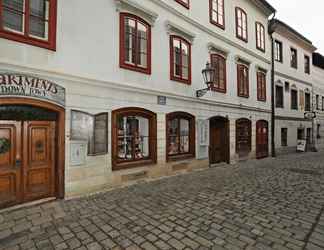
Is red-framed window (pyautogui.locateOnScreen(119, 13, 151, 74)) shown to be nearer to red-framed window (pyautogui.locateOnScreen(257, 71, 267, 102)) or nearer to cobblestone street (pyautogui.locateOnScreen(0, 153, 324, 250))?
cobblestone street (pyautogui.locateOnScreen(0, 153, 324, 250))

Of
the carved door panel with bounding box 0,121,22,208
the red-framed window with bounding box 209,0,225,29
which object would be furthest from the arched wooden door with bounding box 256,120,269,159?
the carved door panel with bounding box 0,121,22,208

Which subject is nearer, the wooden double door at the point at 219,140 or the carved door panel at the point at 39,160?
the carved door panel at the point at 39,160

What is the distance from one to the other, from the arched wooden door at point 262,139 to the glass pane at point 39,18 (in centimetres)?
1235

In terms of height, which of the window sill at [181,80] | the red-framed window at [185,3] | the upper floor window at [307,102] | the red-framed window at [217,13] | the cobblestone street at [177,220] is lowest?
the cobblestone street at [177,220]

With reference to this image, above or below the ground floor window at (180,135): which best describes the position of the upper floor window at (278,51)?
above

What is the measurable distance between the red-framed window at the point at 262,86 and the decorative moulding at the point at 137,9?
29.1 ft

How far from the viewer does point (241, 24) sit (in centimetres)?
1225

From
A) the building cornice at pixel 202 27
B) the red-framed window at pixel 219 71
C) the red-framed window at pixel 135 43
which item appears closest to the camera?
the red-framed window at pixel 135 43

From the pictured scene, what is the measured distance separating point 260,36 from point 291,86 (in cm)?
540

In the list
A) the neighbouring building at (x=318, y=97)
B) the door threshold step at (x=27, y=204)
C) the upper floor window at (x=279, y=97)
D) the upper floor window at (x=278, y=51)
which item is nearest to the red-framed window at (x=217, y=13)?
the upper floor window at (x=278, y=51)

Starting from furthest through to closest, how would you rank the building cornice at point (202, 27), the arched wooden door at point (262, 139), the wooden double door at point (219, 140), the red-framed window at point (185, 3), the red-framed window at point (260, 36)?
the red-framed window at point (260, 36)
the arched wooden door at point (262, 139)
the wooden double door at point (219, 140)
the red-framed window at point (185, 3)
the building cornice at point (202, 27)

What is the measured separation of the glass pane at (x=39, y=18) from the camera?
17.2ft

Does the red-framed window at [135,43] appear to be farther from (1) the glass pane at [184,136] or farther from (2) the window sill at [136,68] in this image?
(1) the glass pane at [184,136]

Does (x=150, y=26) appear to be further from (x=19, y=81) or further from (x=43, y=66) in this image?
(x=19, y=81)
